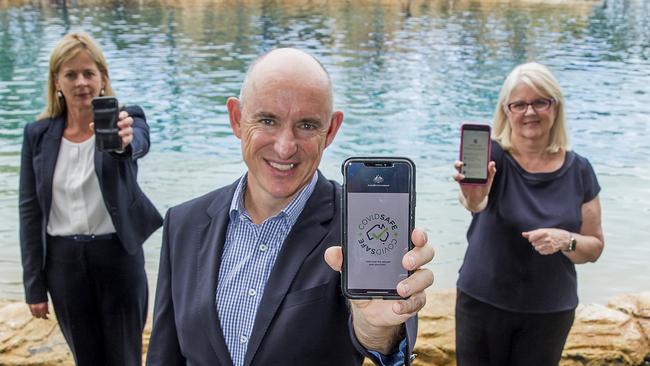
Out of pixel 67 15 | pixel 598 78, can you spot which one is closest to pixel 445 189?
pixel 598 78

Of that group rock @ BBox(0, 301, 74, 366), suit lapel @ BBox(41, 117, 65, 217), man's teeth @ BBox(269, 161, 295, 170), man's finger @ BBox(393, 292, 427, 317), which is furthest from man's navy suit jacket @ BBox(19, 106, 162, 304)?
man's finger @ BBox(393, 292, 427, 317)

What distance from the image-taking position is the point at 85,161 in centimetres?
348

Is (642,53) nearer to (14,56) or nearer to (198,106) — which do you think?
(198,106)

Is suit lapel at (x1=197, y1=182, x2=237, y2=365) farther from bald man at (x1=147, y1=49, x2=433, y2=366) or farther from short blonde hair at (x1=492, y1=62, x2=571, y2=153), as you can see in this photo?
short blonde hair at (x1=492, y1=62, x2=571, y2=153)

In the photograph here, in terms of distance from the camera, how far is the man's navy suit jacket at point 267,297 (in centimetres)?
177

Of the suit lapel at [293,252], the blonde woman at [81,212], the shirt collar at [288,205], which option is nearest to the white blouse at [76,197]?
the blonde woman at [81,212]

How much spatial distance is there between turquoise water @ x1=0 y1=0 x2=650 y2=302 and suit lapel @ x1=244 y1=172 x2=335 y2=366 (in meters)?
5.24

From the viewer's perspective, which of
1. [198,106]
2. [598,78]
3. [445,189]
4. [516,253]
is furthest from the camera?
[598,78]

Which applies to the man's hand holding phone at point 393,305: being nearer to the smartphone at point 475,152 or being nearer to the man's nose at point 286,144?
the man's nose at point 286,144

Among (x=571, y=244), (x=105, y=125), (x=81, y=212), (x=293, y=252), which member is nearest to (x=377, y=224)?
(x=293, y=252)

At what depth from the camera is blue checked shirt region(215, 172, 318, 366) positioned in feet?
6.07

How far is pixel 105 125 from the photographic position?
3.29m

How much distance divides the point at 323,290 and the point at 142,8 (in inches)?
1276

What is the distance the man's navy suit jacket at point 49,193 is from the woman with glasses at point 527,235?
4.97 ft
